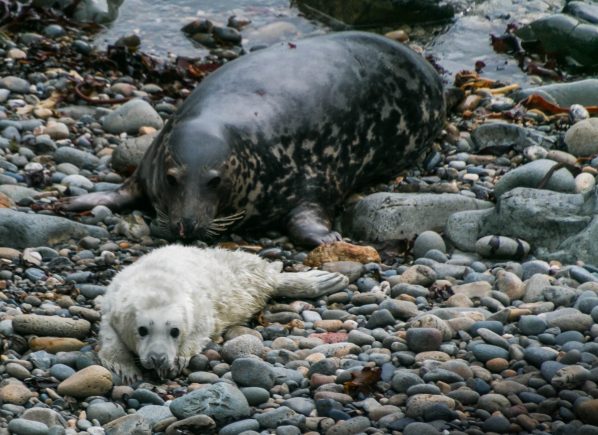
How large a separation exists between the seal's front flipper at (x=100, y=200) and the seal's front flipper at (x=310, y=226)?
93 cm

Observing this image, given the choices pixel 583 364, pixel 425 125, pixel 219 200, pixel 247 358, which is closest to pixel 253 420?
pixel 247 358

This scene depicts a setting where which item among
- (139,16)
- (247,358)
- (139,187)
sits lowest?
(139,16)

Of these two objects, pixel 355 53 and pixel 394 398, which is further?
pixel 355 53

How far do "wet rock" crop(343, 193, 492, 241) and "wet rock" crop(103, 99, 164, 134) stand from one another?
1.87 meters

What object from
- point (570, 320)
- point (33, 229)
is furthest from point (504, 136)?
point (33, 229)

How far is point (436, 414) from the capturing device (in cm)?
464

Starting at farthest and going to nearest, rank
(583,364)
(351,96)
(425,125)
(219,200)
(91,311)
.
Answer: (425,125) < (351,96) < (219,200) < (91,311) < (583,364)

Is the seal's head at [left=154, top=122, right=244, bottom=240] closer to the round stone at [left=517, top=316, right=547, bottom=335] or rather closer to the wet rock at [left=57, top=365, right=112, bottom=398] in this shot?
the wet rock at [left=57, top=365, right=112, bottom=398]

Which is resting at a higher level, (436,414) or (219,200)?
(436,414)

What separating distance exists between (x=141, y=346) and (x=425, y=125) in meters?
3.87

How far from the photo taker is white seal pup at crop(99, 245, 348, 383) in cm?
515

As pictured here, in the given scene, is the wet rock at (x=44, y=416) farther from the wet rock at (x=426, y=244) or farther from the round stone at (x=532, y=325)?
the wet rock at (x=426, y=244)

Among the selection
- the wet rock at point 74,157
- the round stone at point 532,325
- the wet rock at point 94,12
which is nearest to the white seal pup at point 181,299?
the round stone at point 532,325

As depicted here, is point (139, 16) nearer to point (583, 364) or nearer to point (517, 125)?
point (517, 125)
